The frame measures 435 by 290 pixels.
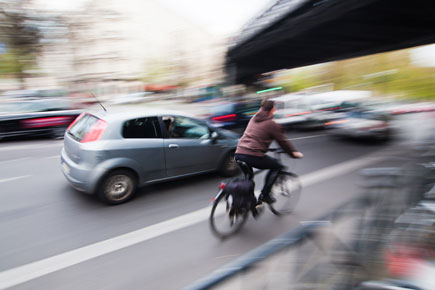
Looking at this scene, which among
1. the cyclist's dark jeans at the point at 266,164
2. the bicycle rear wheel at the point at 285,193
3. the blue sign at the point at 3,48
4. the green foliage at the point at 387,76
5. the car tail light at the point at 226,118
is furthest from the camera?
the green foliage at the point at 387,76

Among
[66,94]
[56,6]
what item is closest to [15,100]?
[66,94]

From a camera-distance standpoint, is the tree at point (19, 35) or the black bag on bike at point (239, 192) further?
the tree at point (19, 35)

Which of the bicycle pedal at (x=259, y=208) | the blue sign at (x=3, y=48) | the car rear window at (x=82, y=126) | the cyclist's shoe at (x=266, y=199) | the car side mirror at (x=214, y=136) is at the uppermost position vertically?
the blue sign at (x=3, y=48)

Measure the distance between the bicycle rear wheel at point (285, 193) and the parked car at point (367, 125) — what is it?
19.8 feet

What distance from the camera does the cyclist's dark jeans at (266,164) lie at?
3918mm

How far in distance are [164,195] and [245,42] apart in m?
8.94

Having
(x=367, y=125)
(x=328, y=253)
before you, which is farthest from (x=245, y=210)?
(x=367, y=125)

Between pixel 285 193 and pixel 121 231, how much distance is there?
2.51 meters

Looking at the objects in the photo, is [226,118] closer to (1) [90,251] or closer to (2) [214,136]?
(2) [214,136]

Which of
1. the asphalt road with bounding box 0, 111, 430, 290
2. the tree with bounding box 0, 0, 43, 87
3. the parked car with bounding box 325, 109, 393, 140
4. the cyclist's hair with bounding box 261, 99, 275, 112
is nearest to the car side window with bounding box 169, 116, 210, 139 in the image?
the asphalt road with bounding box 0, 111, 430, 290

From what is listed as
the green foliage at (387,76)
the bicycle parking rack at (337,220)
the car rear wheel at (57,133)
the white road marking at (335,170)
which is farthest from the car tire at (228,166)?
the green foliage at (387,76)

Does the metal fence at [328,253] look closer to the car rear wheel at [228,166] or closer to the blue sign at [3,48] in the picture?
the car rear wheel at [228,166]

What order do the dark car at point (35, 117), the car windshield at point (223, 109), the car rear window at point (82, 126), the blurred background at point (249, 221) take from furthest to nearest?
the car windshield at point (223, 109)
the dark car at point (35, 117)
the car rear window at point (82, 126)
the blurred background at point (249, 221)

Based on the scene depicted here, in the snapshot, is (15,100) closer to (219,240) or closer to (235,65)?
(219,240)
